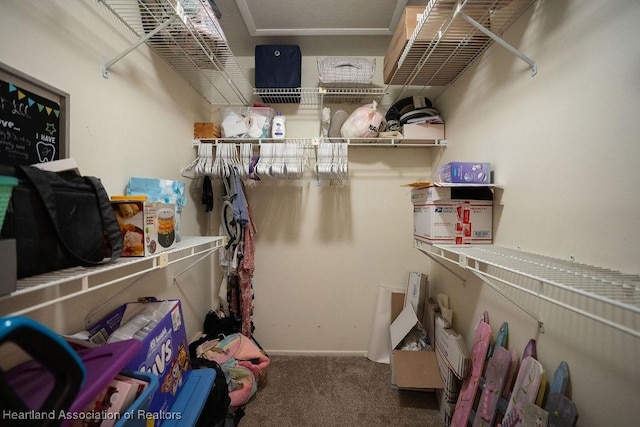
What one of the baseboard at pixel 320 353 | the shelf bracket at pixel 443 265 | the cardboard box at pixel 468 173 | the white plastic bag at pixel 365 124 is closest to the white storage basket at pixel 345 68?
the white plastic bag at pixel 365 124

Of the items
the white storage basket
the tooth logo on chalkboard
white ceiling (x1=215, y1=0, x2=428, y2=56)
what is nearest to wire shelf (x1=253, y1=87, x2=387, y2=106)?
the white storage basket

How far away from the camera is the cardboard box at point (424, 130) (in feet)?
6.37

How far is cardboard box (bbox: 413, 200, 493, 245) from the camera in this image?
54.4 inches

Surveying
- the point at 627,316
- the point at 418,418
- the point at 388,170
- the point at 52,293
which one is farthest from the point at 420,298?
the point at 52,293

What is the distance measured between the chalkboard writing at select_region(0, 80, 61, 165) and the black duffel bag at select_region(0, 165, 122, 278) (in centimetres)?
15

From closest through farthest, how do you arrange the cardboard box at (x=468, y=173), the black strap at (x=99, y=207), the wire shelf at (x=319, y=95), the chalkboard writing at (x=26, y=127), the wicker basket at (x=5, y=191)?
the wicker basket at (x=5, y=191), the black strap at (x=99, y=207), the chalkboard writing at (x=26, y=127), the cardboard box at (x=468, y=173), the wire shelf at (x=319, y=95)

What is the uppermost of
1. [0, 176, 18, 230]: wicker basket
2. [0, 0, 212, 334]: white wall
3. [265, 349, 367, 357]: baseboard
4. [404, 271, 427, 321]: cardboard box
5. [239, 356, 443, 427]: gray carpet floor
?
[0, 0, 212, 334]: white wall

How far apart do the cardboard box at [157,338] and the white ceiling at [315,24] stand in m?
1.94

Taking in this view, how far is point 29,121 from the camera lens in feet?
2.70

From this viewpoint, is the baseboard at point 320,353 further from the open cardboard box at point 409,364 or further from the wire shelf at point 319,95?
the wire shelf at point 319,95

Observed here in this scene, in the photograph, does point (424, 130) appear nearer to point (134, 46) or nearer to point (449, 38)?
point (449, 38)

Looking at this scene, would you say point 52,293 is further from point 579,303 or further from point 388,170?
point 388,170

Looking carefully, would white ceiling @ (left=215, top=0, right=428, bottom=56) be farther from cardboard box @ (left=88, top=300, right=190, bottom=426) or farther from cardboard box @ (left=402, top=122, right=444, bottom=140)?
cardboard box @ (left=88, top=300, right=190, bottom=426)

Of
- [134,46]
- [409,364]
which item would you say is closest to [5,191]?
[134,46]
